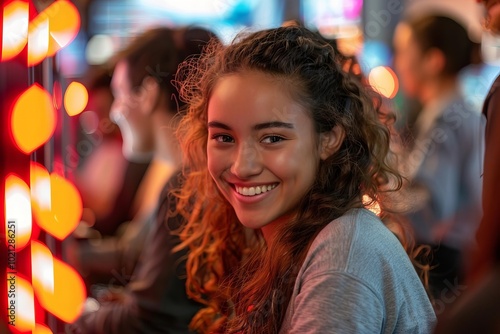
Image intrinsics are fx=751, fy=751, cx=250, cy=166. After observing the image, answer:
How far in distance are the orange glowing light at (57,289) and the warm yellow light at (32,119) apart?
187 mm

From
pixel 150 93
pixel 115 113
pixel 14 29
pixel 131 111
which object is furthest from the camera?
pixel 115 113

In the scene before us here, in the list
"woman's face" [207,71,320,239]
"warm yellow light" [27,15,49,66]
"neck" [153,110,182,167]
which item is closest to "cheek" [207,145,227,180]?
"woman's face" [207,71,320,239]

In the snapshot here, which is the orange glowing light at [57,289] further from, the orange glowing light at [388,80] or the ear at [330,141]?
the orange glowing light at [388,80]

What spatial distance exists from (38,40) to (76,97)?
926mm

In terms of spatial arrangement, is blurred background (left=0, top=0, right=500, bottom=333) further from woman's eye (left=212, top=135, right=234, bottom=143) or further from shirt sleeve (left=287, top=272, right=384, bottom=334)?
shirt sleeve (left=287, top=272, right=384, bottom=334)

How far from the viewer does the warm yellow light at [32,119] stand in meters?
1.27

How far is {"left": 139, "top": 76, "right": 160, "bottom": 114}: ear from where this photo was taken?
215cm

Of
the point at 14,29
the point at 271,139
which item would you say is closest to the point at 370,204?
the point at 271,139

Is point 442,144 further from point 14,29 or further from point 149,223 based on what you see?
point 14,29

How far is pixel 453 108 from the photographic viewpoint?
2537 millimetres

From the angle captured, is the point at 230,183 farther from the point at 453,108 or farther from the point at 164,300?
the point at 453,108

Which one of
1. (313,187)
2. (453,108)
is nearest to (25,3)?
(313,187)

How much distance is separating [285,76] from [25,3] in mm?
472

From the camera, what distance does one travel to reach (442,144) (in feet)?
8.17
